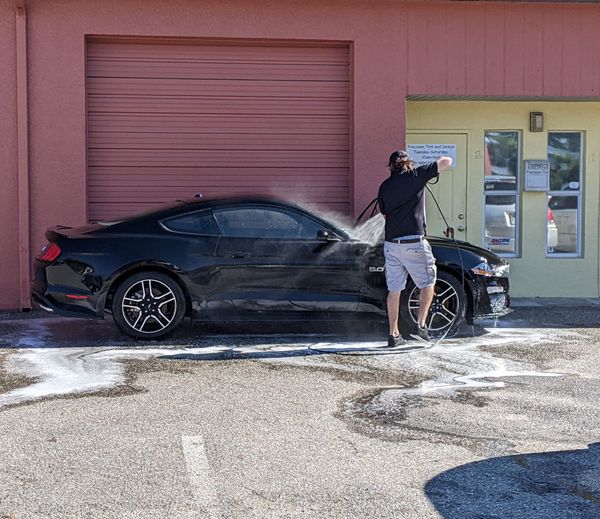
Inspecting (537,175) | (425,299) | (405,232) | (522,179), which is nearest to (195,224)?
(405,232)

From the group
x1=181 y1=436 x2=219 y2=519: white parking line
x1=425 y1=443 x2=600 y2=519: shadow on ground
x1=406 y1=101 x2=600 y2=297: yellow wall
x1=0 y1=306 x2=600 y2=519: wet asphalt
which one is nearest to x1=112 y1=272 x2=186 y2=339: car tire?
x1=0 y1=306 x2=600 y2=519: wet asphalt

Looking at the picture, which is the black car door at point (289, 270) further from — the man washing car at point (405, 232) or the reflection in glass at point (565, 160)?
the reflection in glass at point (565, 160)

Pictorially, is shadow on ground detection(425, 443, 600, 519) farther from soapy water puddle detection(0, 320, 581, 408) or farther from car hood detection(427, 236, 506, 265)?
car hood detection(427, 236, 506, 265)

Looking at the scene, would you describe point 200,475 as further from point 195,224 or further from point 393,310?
point 195,224

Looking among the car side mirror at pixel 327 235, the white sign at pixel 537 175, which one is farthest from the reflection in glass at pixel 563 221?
the car side mirror at pixel 327 235

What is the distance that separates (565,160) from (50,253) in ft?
23.5

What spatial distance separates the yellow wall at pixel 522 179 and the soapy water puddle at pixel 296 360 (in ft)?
10.7

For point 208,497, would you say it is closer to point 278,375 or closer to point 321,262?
point 278,375

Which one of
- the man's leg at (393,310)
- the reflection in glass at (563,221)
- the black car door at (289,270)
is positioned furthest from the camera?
the reflection in glass at (563,221)

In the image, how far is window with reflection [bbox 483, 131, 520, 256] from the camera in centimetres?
1281

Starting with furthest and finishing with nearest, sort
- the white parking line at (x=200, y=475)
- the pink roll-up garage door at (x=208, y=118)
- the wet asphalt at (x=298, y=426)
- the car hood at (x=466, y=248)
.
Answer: the pink roll-up garage door at (x=208, y=118) < the car hood at (x=466, y=248) < the wet asphalt at (x=298, y=426) < the white parking line at (x=200, y=475)

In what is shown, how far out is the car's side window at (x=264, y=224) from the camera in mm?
9250

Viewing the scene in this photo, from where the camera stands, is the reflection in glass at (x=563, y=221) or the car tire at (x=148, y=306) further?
the reflection in glass at (x=563, y=221)

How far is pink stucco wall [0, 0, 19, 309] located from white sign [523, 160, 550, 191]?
21.5ft
